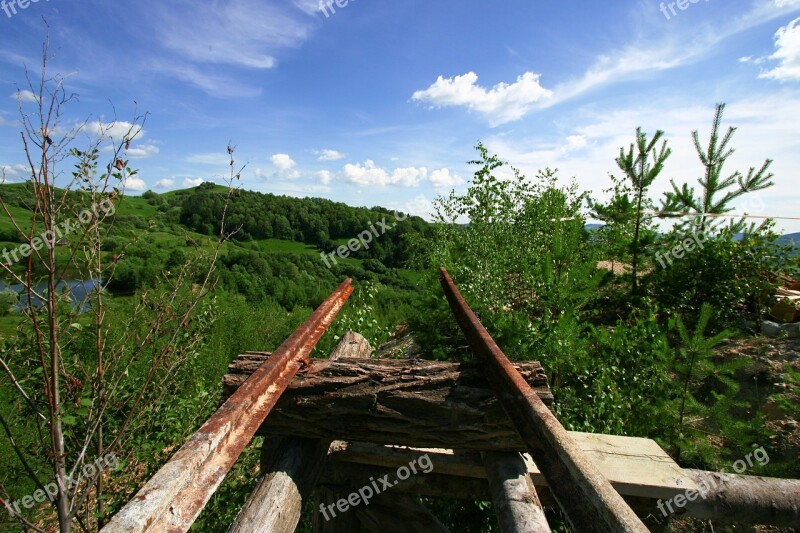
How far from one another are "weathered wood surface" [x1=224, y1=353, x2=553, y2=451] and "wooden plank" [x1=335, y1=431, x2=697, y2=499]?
359 millimetres

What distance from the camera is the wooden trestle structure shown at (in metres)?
1.73

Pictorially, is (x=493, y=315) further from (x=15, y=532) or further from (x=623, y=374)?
(x=15, y=532)

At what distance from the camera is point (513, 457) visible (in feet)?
6.89

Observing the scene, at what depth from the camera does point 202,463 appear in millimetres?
1373

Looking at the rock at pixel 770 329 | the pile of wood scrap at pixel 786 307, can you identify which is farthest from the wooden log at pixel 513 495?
the pile of wood scrap at pixel 786 307

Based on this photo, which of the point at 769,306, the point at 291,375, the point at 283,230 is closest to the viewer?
the point at 291,375

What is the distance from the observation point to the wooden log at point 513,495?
1.60 metres

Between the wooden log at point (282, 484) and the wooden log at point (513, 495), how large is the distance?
3.13ft

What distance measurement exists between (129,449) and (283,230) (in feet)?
248

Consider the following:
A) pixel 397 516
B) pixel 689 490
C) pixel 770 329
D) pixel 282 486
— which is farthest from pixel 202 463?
pixel 770 329

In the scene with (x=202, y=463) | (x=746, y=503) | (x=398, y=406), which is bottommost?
(x=746, y=503)

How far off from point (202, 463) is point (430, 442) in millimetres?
1224

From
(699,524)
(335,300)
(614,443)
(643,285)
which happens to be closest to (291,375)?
(335,300)

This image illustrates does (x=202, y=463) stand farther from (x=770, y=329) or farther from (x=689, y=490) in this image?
(x=770, y=329)
